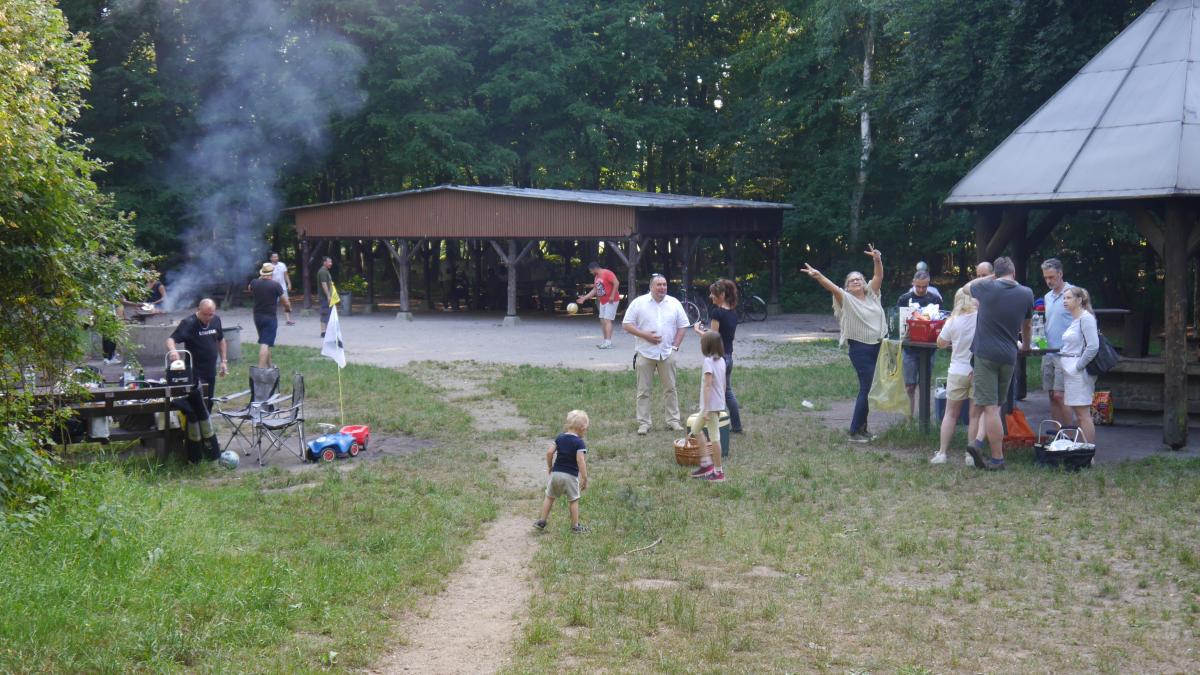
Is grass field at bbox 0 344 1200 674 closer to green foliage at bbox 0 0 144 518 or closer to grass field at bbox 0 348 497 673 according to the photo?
grass field at bbox 0 348 497 673

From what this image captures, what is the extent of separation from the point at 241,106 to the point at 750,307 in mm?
18718

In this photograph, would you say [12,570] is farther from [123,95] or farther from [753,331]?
[123,95]

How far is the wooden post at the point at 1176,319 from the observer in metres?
11.2

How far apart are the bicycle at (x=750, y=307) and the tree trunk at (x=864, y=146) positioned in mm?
5005

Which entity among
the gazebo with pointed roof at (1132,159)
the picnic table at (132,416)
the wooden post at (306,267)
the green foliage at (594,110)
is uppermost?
the green foliage at (594,110)

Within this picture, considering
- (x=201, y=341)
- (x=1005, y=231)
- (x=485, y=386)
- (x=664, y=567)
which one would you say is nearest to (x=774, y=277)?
(x=485, y=386)

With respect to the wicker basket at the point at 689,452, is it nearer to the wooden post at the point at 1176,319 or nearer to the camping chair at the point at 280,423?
the camping chair at the point at 280,423

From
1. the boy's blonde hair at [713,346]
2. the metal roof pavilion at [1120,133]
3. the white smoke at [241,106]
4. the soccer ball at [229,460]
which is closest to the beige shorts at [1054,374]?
the metal roof pavilion at [1120,133]

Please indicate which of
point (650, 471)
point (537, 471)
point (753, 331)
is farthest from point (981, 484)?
point (753, 331)

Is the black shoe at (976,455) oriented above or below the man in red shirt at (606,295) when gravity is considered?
below

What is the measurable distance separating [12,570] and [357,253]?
33.4 meters

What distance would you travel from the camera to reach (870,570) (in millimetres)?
7336

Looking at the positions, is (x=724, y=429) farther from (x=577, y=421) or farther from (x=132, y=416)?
(x=132, y=416)

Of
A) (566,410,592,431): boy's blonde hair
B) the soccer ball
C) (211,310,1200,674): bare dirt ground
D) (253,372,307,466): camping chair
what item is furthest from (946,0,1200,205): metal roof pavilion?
the soccer ball
